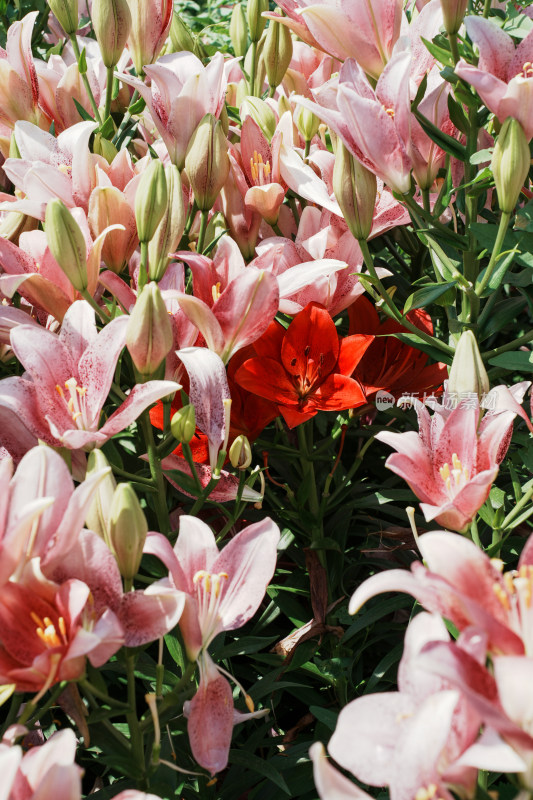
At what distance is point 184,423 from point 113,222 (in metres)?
0.25

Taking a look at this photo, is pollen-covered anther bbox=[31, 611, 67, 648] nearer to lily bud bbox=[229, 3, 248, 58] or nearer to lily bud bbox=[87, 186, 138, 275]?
lily bud bbox=[87, 186, 138, 275]

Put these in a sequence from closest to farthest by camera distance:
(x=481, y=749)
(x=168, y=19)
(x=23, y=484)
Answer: (x=481, y=749)
(x=23, y=484)
(x=168, y=19)

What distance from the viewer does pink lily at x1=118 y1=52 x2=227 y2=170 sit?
83 cm

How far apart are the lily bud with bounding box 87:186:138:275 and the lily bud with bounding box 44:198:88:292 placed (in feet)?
0.29

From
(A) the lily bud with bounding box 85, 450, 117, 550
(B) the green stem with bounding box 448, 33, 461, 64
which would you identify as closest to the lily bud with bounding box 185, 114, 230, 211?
(B) the green stem with bounding box 448, 33, 461, 64

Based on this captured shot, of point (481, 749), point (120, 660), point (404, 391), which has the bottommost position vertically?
point (120, 660)

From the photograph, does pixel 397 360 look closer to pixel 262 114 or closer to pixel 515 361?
pixel 515 361

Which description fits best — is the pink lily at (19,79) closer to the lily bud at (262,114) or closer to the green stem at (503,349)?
the lily bud at (262,114)

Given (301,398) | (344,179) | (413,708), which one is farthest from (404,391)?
(413,708)

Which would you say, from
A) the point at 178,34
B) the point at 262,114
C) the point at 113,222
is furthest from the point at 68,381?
the point at 178,34

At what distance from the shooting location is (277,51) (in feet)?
3.39

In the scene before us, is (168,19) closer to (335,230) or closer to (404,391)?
(335,230)

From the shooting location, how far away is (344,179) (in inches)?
30.5

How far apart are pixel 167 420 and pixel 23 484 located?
228 mm
